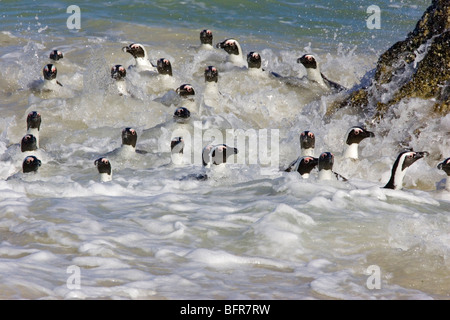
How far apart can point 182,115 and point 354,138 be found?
2.69m

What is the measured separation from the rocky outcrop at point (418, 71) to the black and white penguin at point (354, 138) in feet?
2.65

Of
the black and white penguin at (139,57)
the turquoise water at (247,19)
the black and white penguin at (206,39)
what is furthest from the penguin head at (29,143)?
the turquoise water at (247,19)

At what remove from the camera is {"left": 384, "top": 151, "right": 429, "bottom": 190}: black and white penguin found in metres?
7.42

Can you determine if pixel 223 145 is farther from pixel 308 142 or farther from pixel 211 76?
pixel 211 76

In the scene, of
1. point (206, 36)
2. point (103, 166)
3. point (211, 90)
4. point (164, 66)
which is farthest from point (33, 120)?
point (206, 36)

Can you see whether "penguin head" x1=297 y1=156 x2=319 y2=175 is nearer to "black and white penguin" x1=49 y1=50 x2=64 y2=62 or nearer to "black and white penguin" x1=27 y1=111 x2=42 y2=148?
"black and white penguin" x1=27 y1=111 x2=42 y2=148

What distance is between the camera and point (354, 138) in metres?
8.66

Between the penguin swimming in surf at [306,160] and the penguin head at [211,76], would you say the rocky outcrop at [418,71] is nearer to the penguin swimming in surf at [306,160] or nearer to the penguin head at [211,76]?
the penguin swimming in surf at [306,160]

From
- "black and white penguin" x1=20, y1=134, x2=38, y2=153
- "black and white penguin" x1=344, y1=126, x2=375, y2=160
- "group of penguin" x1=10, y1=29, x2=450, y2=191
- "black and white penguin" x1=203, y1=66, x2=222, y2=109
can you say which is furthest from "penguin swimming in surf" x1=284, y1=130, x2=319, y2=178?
"black and white penguin" x1=20, y1=134, x2=38, y2=153

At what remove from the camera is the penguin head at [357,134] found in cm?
865
